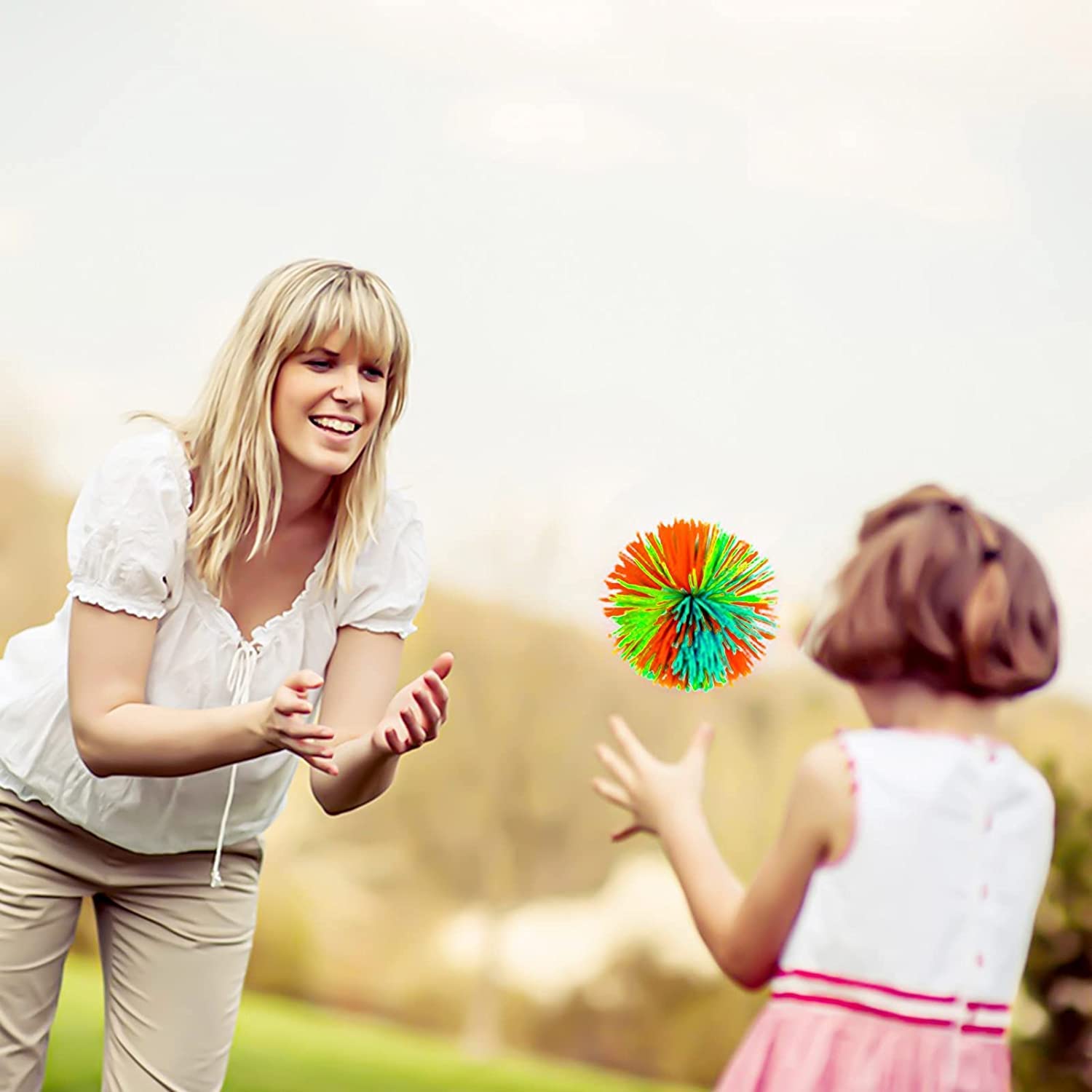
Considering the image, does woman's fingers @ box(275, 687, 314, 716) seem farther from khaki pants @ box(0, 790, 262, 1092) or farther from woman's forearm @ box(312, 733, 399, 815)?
khaki pants @ box(0, 790, 262, 1092)

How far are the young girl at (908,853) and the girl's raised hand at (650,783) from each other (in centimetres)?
4

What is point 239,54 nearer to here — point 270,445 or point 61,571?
point 61,571

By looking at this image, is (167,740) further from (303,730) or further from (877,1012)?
(877,1012)

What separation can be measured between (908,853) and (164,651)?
78 centimetres

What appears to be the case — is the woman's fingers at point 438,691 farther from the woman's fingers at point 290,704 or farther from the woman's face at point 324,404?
the woman's face at point 324,404

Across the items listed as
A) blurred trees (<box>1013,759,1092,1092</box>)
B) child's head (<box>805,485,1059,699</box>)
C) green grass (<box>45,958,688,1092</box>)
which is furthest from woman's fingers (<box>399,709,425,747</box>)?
blurred trees (<box>1013,759,1092,1092</box>)

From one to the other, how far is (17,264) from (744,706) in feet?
6.60

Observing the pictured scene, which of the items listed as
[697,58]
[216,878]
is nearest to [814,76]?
[697,58]

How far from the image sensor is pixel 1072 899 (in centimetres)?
297

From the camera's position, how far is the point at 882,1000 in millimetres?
1070

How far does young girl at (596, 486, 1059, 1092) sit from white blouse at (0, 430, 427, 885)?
1.89ft

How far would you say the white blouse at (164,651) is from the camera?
1434 mm

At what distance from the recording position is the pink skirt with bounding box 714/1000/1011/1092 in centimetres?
106

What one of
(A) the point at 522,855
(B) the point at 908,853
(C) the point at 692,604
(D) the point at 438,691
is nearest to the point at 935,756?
(B) the point at 908,853
